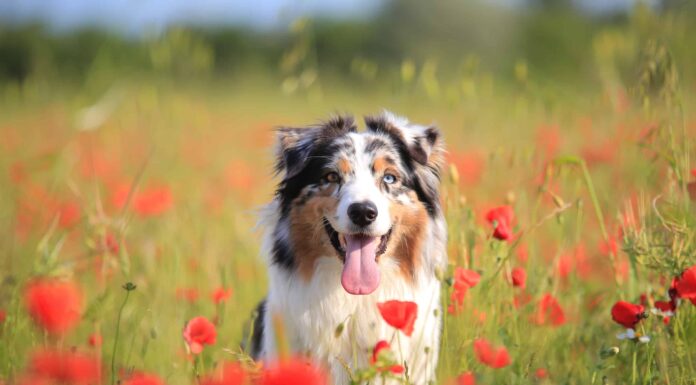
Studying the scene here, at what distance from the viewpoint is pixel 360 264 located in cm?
306

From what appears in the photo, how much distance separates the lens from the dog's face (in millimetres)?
3031

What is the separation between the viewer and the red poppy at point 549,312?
10.2ft

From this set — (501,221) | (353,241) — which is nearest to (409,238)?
(353,241)

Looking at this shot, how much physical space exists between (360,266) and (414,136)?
812mm

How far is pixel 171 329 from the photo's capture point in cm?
366

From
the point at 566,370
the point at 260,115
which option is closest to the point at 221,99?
the point at 260,115

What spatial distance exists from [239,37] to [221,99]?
20.6 ft

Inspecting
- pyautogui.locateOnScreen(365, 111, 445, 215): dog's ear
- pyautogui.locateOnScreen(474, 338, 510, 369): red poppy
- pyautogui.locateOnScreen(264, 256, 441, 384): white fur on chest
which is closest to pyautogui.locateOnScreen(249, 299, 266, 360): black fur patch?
pyautogui.locateOnScreen(264, 256, 441, 384): white fur on chest

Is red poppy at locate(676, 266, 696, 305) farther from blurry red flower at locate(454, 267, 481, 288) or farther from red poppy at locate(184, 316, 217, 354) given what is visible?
red poppy at locate(184, 316, 217, 354)

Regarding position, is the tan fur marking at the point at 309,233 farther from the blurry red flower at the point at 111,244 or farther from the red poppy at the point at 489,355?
the red poppy at the point at 489,355

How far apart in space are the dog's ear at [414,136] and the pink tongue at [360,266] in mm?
575

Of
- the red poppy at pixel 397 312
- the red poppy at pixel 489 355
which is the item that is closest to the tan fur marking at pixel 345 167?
the red poppy at pixel 397 312

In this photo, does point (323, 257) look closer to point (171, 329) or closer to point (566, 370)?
point (171, 329)

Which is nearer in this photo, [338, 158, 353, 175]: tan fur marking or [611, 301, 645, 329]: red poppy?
[611, 301, 645, 329]: red poppy
